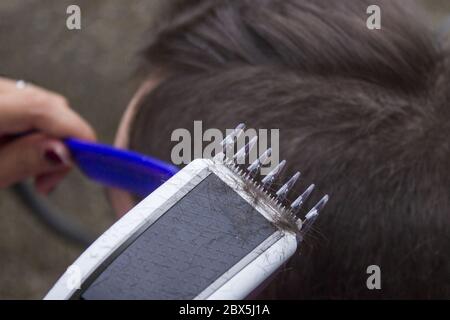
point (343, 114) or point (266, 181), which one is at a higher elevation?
point (343, 114)

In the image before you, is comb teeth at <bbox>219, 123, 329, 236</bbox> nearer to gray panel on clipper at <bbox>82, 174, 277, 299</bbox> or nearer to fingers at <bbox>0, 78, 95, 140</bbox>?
gray panel on clipper at <bbox>82, 174, 277, 299</bbox>

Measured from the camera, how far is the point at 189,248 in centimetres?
56

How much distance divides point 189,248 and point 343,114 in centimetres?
29

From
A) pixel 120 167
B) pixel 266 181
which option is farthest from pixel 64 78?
pixel 266 181

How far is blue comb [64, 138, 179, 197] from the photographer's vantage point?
80 centimetres

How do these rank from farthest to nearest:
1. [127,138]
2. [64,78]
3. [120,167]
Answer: [64,78] < [127,138] < [120,167]

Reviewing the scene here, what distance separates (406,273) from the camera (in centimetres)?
77

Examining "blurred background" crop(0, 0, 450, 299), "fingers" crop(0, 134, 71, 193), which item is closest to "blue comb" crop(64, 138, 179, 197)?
"fingers" crop(0, 134, 71, 193)

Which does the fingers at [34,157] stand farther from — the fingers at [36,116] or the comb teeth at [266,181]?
the comb teeth at [266,181]

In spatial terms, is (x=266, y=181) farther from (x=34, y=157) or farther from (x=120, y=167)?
(x=34, y=157)

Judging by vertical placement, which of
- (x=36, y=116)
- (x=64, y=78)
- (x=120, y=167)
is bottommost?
(x=120, y=167)

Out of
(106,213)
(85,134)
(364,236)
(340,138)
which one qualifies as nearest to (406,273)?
(364,236)

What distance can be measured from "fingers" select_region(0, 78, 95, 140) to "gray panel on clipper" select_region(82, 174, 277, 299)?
49cm
